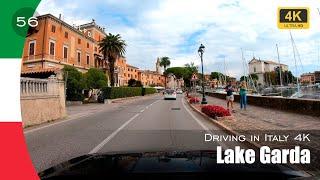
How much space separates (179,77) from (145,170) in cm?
15675

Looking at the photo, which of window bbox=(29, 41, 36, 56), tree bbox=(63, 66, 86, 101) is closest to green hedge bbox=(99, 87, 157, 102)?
tree bbox=(63, 66, 86, 101)

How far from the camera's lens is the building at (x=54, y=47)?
52656 millimetres

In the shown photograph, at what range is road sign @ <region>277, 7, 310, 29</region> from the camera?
566cm

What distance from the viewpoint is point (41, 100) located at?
1773 centimetres

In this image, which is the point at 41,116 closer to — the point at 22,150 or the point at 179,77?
the point at 22,150

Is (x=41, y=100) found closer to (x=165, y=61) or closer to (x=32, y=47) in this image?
(x=32, y=47)

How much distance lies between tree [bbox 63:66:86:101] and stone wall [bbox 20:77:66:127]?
22.2 meters

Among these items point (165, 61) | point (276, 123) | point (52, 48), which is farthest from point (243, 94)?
point (165, 61)

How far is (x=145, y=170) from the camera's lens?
2.97 m

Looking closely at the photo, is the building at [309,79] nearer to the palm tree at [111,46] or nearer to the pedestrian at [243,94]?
the palm tree at [111,46]

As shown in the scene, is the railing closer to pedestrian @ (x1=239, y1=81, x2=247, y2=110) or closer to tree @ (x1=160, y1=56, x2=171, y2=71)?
pedestrian @ (x1=239, y1=81, x2=247, y2=110)

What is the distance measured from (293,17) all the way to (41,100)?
46.8ft

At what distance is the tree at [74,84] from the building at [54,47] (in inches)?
342

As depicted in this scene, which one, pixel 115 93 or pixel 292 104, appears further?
pixel 115 93
